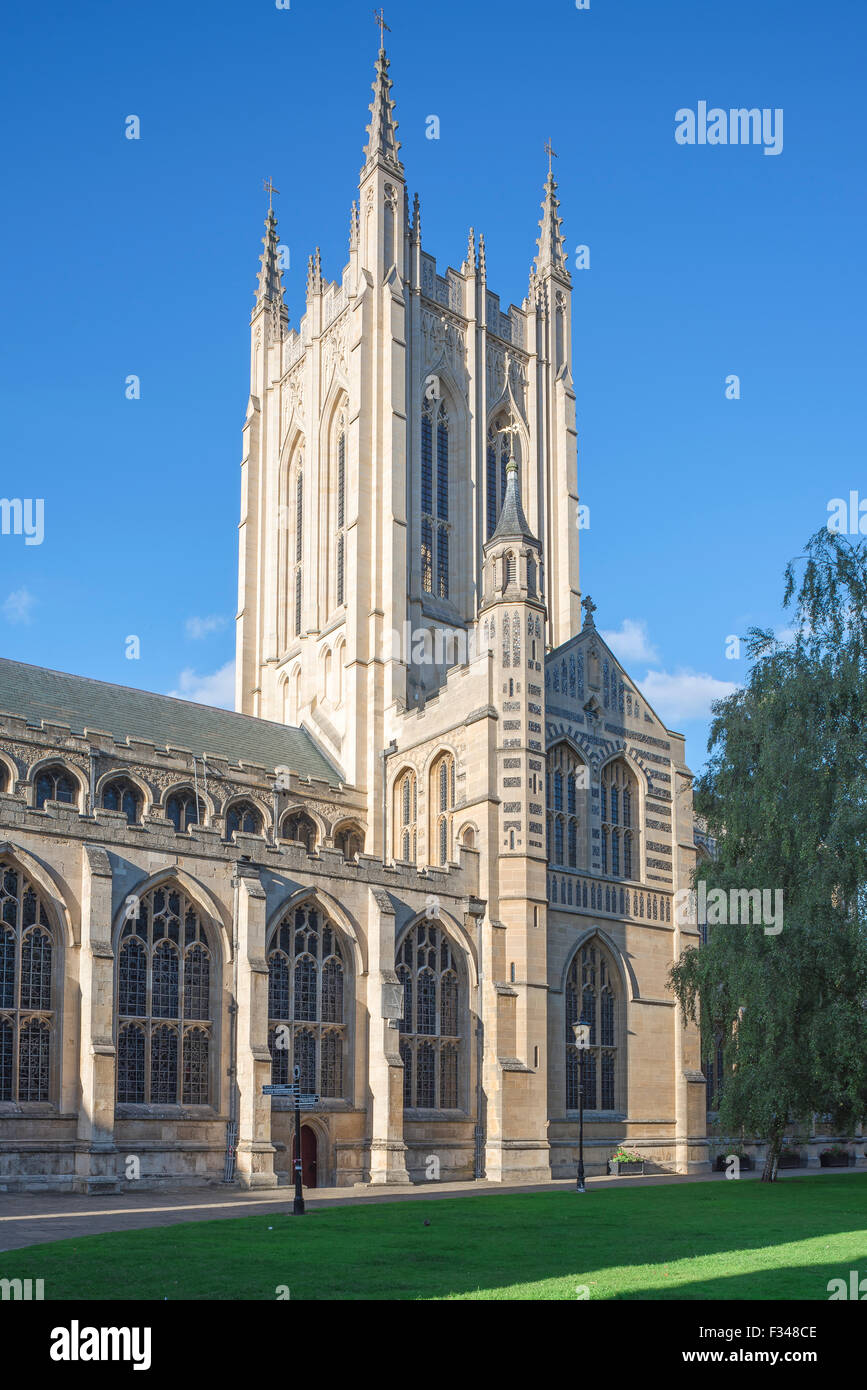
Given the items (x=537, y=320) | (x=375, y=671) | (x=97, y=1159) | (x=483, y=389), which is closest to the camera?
(x=97, y=1159)

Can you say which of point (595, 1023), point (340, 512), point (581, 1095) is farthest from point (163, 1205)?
point (340, 512)

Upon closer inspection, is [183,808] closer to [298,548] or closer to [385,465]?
[385,465]

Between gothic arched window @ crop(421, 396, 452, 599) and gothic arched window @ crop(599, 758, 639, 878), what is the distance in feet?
37.9

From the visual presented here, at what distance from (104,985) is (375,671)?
20.2 meters

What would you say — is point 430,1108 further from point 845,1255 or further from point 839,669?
point 845,1255

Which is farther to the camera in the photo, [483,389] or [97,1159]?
[483,389]

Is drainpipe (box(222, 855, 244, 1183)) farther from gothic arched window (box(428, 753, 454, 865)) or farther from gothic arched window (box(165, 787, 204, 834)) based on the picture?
gothic arched window (box(428, 753, 454, 865))

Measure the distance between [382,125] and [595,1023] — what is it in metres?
36.3

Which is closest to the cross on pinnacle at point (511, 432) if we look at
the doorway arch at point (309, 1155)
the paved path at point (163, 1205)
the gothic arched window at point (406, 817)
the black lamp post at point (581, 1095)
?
the gothic arched window at point (406, 817)

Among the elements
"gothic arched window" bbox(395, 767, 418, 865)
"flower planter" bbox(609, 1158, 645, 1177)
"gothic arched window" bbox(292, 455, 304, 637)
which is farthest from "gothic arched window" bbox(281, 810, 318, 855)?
"flower planter" bbox(609, 1158, 645, 1177)

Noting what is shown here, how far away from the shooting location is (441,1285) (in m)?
14.7

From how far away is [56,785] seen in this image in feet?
126

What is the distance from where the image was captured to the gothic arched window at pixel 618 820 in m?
45.0
